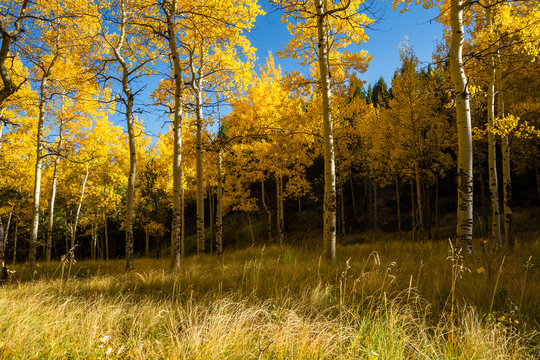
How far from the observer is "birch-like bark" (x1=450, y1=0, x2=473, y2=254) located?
207 inches

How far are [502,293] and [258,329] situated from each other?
8.05ft

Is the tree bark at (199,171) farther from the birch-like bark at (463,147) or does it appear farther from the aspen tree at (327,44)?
the birch-like bark at (463,147)

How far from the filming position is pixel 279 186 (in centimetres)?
1518

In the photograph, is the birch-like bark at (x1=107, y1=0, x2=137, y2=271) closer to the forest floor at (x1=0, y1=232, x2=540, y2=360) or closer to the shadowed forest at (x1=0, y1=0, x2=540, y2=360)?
the shadowed forest at (x1=0, y1=0, x2=540, y2=360)

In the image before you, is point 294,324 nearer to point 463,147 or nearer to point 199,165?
point 463,147

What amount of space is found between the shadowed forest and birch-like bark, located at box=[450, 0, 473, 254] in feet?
0.10

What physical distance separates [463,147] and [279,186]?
1034 cm

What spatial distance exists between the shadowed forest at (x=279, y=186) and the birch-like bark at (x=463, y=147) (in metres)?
0.03

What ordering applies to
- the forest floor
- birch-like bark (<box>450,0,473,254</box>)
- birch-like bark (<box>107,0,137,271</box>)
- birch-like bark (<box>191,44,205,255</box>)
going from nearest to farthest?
the forest floor
birch-like bark (<box>450,0,473,254</box>)
birch-like bark (<box>107,0,137,271</box>)
birch-like bark (<box>191,44,205,255</box>)

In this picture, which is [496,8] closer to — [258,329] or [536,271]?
[536,271]

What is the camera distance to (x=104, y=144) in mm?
14828

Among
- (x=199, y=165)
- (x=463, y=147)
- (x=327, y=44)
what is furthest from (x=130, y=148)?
(x=463, y=147)

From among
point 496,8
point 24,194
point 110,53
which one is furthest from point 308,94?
point 24,194

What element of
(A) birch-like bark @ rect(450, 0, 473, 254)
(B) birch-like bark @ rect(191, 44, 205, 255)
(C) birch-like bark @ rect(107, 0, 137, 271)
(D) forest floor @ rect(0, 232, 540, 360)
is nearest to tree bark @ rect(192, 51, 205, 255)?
(B) birch-like bark @ rect(191, 44, 205, 255)
